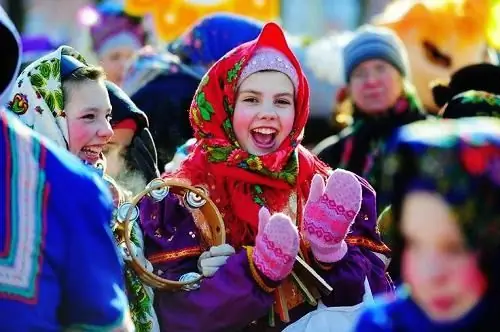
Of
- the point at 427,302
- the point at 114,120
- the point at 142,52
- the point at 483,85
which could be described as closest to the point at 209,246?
the point at 114,120

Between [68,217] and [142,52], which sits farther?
[142,52]

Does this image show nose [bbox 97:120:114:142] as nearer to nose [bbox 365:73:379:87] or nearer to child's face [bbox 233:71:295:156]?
child's face [bbox 233:71:295:156]

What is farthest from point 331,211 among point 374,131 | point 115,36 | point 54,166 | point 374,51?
point 115,36

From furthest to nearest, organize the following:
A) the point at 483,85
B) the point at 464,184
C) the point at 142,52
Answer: the point at 142,52 → the point at 483,85 → the point at 464,184

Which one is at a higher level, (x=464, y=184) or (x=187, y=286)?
(x=464, y=184)

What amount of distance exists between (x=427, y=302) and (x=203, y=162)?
1.82 metres

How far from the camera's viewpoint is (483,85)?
253 inches

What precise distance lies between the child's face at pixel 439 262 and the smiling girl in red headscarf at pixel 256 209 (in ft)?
3.82

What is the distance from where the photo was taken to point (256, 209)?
4684 millimetres

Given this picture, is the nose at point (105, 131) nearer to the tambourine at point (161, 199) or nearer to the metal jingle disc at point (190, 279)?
the tambourine at point (161, 199)

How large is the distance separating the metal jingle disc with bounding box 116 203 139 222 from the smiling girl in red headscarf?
0.37 ft

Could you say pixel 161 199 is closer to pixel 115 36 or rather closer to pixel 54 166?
pixel 54 166

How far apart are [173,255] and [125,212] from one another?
0.76 feet

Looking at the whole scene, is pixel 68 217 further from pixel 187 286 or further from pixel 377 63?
pixel 377 63
